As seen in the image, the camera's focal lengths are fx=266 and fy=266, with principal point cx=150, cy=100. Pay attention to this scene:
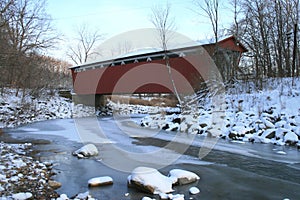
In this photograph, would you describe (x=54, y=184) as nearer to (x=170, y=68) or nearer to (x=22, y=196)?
(x=22, y=196)

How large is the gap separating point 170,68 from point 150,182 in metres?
12.5

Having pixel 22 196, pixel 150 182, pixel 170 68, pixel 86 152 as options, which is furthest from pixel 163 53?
pixel 22 196

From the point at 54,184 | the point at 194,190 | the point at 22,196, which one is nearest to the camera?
the point at 22,196

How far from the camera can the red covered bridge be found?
15.3 m

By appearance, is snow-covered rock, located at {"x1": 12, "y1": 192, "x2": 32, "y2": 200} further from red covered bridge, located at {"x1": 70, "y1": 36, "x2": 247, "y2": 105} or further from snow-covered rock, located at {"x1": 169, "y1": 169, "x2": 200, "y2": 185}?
red covered bridge, located at {"x1": 70, "y1": 36, "x2": 247, "y2": 105}

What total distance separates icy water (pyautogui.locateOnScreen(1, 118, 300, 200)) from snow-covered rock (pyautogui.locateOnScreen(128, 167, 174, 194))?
0.40ft

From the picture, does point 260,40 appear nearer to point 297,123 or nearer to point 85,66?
point 297,123

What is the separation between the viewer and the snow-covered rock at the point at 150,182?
163 inches

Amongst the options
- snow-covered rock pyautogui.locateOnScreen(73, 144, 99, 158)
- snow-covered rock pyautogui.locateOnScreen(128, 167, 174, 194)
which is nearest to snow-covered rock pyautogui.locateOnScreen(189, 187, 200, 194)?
snow-covered rock pyautogui.locateOnScreen(128, 167, 174, 194)

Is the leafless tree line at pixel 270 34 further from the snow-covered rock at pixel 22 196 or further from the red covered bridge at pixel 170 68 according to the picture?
the snow-covered rock at pixel 22 196

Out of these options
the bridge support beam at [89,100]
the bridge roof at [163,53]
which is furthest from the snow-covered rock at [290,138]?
the bridge support beam at [89,100]

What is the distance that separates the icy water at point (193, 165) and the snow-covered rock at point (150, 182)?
0.40 feet

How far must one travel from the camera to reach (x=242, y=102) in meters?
12.2

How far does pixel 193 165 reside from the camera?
5.91 m
